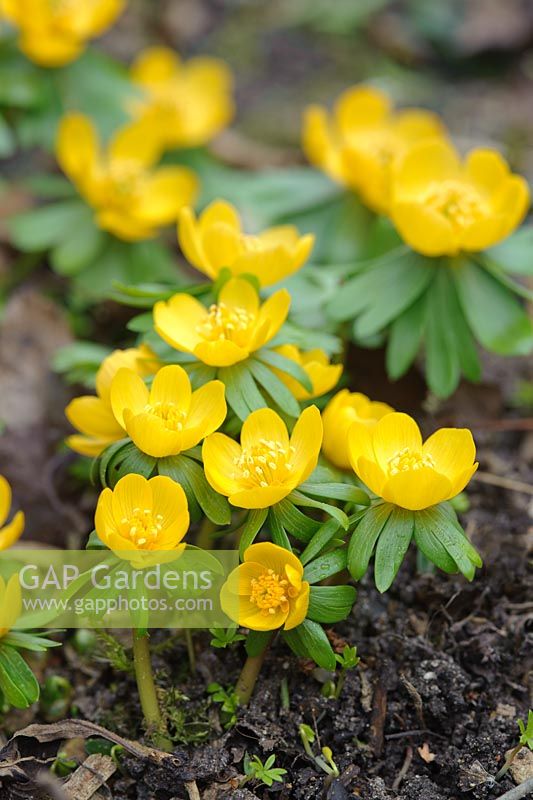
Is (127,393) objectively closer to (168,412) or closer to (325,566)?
(168,412)

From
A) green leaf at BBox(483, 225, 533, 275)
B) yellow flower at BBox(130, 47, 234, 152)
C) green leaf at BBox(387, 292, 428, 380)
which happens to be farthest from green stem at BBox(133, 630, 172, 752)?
yellow flower at BBox(130, 47, 234, 152)

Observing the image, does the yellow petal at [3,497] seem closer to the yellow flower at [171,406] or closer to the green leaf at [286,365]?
the yellow flower at [171,406]

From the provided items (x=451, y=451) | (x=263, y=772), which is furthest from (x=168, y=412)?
(x=263, y=772)

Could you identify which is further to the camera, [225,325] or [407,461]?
[225,325]

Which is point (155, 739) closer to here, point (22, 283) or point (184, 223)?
point (184, 223)

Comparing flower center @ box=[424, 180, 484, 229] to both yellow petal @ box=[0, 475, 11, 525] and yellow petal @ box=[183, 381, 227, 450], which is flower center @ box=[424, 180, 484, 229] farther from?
yellow petal @ box=[0, 475, 11, 525]

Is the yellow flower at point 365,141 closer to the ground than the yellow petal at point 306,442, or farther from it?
closer to the ground

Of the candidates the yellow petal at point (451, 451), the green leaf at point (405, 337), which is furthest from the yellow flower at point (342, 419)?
the green leaf at point (405, 337)

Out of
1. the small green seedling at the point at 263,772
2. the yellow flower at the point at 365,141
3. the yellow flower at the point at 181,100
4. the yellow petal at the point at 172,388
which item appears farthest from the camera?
the yellow flower at the point at 181,100
